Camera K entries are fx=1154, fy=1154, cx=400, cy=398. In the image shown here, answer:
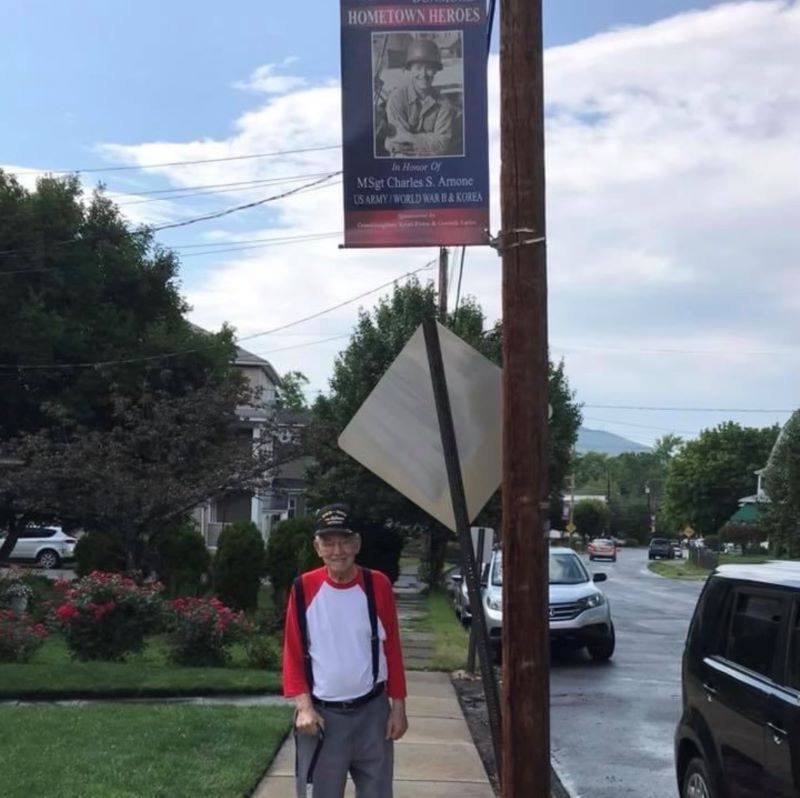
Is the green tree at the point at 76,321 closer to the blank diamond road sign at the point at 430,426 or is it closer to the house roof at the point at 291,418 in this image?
the house roof at the point at 291,418

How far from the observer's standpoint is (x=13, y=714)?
376 inches

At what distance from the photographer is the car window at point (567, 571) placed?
16.6 m

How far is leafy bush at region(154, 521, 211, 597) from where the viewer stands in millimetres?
20156

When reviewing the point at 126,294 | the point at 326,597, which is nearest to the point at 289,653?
the point at 326,597

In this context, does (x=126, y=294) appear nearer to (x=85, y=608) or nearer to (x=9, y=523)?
(x=9, y=523)

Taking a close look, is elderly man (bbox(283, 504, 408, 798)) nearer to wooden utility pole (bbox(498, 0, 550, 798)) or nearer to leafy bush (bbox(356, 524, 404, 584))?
wooden utility pole (bbox(498, 0, 550, 798))

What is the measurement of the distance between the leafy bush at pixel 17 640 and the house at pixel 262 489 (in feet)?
21.3

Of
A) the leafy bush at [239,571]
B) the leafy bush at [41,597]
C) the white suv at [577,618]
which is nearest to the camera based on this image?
the leafy bush at [41,597]

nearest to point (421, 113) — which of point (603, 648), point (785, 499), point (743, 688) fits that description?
point (743, 688)

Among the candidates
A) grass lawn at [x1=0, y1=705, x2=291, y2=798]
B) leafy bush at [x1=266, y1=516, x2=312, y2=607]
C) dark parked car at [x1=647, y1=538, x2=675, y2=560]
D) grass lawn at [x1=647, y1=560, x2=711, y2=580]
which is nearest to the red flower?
grass lawn at [x1=0, y1=705, x2=291, y2=798]

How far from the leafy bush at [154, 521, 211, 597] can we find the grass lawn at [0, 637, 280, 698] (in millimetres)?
7167

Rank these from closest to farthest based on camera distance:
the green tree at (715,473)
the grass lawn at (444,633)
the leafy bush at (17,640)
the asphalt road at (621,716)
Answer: the asphalt road at (621,716) → the leafy bush at (17,640) → the grass lawn at (444,633) → the green tree at (715,473)

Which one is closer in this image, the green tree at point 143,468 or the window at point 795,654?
the window at point 795,654

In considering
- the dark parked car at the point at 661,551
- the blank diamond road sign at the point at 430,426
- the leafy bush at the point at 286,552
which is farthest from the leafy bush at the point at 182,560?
the dark parked car at the point at 661,551
